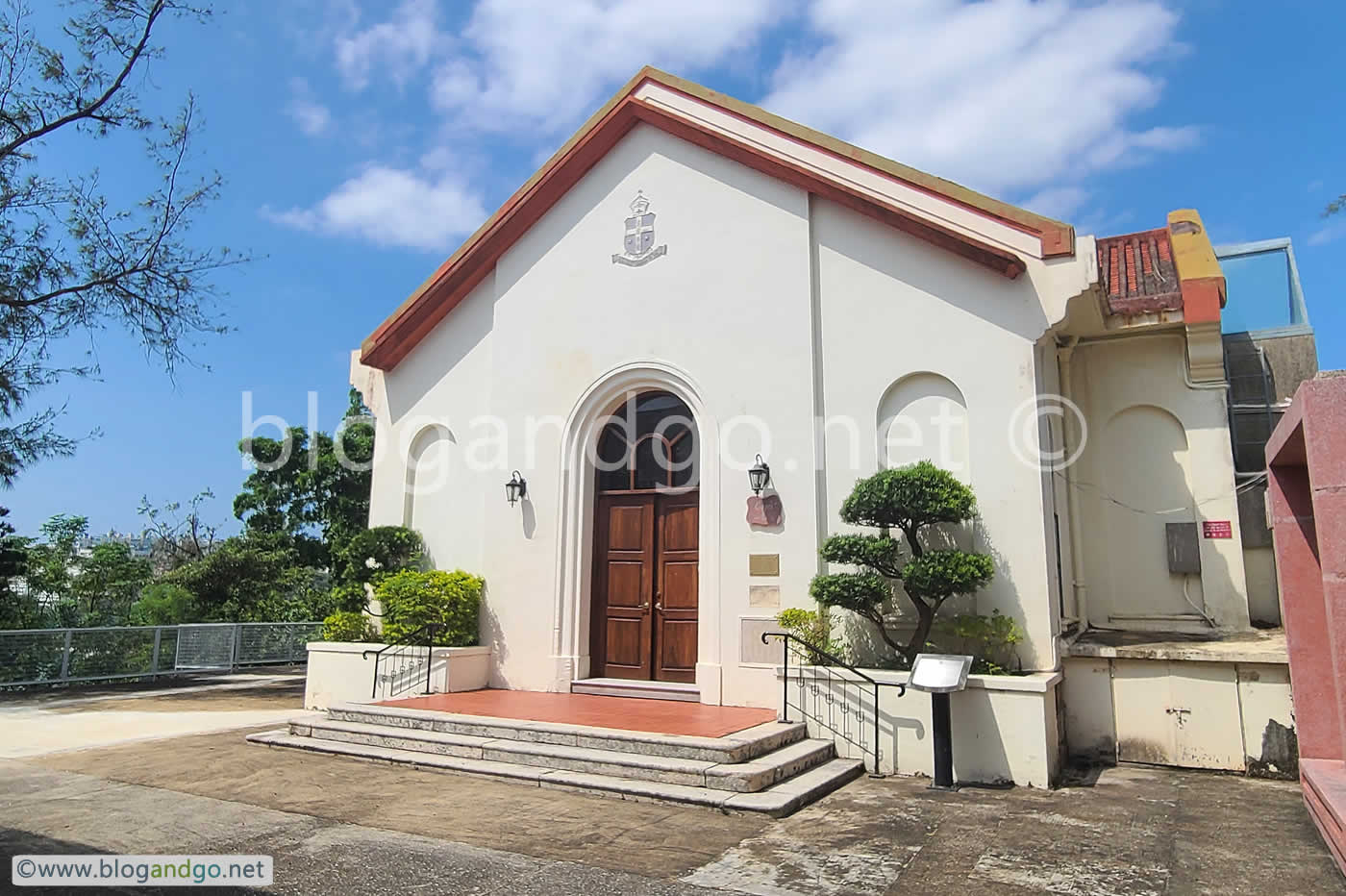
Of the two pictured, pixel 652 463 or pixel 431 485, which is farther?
pixel 431 485

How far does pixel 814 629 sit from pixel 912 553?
136 centimetres

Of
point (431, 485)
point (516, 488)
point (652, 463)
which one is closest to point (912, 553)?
point (652, 463)

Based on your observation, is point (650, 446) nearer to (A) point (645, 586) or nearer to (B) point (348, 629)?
(A) point (645, 586)

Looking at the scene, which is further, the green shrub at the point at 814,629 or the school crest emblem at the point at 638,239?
the school crest emblem at the point at 638,239

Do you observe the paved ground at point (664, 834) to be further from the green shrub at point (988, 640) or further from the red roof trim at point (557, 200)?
the red roof trim at point (557, 200)

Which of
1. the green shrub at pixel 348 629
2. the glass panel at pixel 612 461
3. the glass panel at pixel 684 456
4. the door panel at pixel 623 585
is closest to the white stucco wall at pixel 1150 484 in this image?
the glass panel at pixel 684 456

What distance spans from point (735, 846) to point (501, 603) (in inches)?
269

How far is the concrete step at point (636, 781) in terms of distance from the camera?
6.85 m

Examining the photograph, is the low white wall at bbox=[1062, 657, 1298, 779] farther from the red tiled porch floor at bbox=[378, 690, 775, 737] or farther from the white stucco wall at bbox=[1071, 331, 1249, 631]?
the red tiled porch floor at bbox=[378, 690, 775, 737]

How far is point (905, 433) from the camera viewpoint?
1003 centimetres

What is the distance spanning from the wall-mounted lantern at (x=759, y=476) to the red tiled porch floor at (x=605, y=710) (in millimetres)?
2578

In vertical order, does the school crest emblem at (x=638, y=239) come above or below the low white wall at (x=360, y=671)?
above

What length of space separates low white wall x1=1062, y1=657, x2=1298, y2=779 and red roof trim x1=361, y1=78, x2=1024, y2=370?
14.6ft

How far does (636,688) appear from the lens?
1091 centimetres
